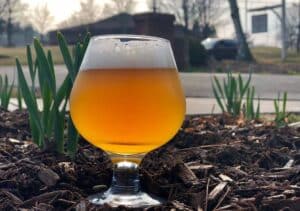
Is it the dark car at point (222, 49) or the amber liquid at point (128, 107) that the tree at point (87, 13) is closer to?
the dark car at point (222, 49)

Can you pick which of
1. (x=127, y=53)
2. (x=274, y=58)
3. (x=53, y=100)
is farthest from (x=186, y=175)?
(x=274, y=58)

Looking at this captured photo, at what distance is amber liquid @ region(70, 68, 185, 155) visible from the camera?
2062mm

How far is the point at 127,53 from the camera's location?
7.00 feet

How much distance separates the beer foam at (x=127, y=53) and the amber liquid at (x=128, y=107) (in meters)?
0.03

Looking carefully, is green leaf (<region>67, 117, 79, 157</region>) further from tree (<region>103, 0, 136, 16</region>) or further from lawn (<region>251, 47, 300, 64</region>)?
tree (<region>103, 0, 136, 16</region>)

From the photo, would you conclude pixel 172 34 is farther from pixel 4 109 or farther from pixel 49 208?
pixel 49 208

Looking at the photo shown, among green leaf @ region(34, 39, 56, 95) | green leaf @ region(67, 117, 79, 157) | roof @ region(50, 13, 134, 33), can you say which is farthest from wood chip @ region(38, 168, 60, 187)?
roof @ region(50, 13, 134, 33)

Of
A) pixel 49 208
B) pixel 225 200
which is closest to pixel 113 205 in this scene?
pixel 49 208

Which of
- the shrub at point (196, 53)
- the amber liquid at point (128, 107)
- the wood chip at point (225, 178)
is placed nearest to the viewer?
the amber liquid at point (128, 107)

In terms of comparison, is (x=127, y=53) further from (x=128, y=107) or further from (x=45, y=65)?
(x=45, y=65)

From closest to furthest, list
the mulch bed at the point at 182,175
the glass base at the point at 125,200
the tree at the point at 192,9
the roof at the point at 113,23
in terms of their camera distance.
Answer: the glass base at the point at 125,200, the mulch bed at the point at 182,175, the roof at the point at 113,23, the tree at the point at 192,9

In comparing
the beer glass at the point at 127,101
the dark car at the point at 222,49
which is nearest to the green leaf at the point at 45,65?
the beer glass at the point at 127,101

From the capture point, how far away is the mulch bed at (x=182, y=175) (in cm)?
231

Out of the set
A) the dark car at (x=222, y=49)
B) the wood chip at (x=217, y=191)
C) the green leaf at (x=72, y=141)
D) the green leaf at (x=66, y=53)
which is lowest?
the dark car at (x=222, y=49)
